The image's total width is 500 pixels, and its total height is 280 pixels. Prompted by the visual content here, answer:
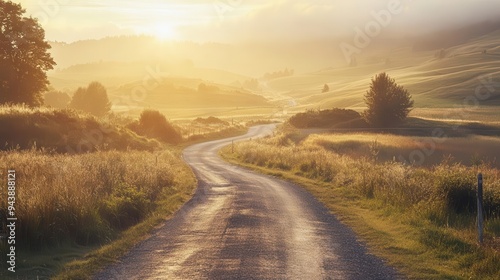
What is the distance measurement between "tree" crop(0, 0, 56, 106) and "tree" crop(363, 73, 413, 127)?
4828 cm

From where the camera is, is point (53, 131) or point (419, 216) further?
point (53, 131)

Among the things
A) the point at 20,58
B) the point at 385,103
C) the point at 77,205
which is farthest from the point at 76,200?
the point at 385,103

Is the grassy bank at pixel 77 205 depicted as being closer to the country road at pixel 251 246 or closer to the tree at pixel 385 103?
the country road at pixel 251 246

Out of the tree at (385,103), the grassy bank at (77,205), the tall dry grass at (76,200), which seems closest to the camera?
the grassy bank at (77,205)

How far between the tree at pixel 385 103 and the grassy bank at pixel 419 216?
162 ft

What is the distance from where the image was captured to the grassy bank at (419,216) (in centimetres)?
1189

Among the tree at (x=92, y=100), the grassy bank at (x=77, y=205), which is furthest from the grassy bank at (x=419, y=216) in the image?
the tree at (x=92, y=100)

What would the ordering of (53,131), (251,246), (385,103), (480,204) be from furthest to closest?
(385,103), (53,131), (251,246), (480,204)

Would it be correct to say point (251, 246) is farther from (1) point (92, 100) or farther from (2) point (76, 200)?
(1) point (92, 100)

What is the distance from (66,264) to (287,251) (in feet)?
18.3

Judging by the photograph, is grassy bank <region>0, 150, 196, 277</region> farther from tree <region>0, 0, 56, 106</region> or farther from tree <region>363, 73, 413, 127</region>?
tree <region>363, 73, 413, 127</region>

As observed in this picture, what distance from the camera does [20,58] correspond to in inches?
2157

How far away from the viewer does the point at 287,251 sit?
509 inches

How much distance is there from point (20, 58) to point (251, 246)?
1987 inches
